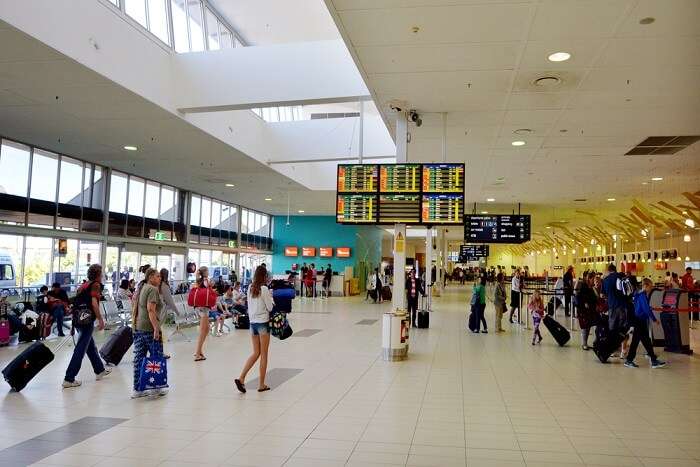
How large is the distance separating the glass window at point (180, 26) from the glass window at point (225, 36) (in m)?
1.96

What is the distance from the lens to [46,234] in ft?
51.8

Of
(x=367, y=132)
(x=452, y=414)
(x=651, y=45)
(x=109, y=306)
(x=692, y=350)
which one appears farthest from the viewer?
(x=367, y=132)

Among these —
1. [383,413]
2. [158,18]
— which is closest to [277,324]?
[383,413]

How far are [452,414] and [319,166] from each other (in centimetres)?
1735

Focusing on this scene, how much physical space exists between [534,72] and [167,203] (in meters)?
18.4

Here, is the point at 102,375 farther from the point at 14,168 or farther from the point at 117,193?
the point at 117,193

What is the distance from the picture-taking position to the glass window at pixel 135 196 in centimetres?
2038

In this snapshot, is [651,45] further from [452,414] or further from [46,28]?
[46,28]

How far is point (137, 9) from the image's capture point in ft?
39.4

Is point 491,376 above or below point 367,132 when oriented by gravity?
below

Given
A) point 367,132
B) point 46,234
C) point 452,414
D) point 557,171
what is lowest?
point 452,414

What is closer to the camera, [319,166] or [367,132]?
[367,132]

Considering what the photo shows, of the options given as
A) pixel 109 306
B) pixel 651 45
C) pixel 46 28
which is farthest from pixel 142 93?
pixel 651 45

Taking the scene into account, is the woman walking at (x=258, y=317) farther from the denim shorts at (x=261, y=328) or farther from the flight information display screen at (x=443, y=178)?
the flight information display screen at (x=443, y=178)
